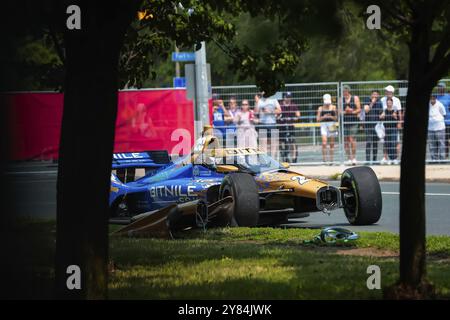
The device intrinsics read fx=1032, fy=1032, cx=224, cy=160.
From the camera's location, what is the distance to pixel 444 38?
23.1 ft

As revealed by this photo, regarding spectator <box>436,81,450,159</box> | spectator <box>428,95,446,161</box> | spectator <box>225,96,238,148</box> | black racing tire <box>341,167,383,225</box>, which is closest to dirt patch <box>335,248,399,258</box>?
black racing tire <box>341,167,383,225</box>

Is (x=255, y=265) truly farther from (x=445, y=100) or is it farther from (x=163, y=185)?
(x=445, y=100)

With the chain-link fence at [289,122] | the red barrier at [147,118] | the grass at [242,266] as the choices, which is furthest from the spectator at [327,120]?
the grass at [242,266]

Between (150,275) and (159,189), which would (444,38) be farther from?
(159,189)

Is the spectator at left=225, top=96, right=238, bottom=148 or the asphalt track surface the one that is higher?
the spectator at left=225, top=96, right=238, bottom=148

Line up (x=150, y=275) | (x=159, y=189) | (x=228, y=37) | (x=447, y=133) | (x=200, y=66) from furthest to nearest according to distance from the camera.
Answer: (x=447, y=133)
(x=200, y=66)
(x=159, y=189)
(x=228, y=37)
(x=150, y=275)

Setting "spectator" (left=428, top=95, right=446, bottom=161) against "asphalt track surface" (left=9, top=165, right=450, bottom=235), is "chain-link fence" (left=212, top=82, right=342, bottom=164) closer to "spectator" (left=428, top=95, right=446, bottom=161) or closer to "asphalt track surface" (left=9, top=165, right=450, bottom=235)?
"spectator" (left=428, top=95, right=446, bottom=161)

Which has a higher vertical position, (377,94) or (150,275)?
(377,94)

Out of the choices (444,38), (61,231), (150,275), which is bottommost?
(150,275)

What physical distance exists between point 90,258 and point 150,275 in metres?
1.98

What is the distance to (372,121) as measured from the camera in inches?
961

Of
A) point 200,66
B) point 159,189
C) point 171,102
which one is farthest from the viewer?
point 171,102

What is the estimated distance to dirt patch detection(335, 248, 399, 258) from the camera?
1078 centimetres
